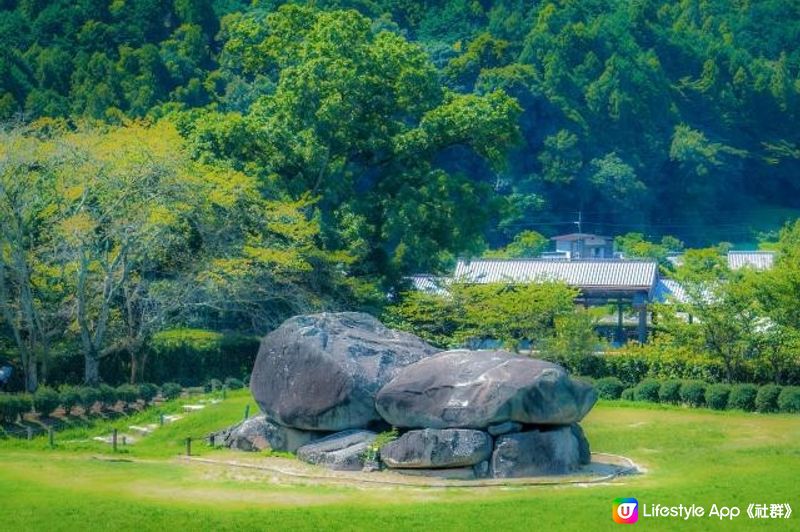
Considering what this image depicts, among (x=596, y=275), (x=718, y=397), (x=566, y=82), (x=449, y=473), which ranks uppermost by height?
(x=566, y=82)

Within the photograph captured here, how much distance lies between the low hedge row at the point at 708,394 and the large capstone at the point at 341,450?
12.8 metres

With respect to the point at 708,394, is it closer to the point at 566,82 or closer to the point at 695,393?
the point at 695,393

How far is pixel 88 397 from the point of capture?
137 feet

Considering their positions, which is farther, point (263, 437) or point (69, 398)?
point (69, 398)

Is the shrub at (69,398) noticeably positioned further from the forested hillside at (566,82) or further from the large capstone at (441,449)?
the forested hillside at (566,82)

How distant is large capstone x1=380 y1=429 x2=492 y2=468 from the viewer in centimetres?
3183

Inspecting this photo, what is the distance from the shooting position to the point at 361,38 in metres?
58.1

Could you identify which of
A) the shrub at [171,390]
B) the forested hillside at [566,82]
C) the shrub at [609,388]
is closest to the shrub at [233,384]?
the shrub at [171,390]

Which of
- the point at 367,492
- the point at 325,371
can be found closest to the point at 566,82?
the point at 325,371

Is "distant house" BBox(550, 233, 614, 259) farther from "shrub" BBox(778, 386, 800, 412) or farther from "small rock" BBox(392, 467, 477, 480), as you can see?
"small rock" BBox(392, 467, 477, 480)

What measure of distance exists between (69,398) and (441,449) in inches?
519

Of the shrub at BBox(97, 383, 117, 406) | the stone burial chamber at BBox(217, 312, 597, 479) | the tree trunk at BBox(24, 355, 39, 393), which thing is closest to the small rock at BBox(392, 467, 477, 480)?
the stone burial chamber at BBox(217, 312, 597, 479)

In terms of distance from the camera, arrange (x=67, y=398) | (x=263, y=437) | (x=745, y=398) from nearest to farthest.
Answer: (x=263, y=437) → (x=67, y=398) → (x=745, y=398)

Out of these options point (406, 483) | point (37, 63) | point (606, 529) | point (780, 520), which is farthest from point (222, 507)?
point (37, 63)
